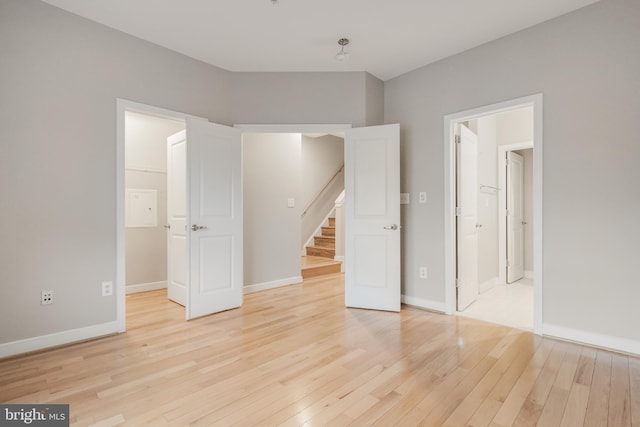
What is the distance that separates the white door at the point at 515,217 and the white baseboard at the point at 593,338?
7.68 feet

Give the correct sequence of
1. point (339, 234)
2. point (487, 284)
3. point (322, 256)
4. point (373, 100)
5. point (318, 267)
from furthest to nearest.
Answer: point (322, 256) < point (339, 234) < point (318, 267) < point (487, 284) < point (373, 100)

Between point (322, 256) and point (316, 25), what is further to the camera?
point (322, 256)

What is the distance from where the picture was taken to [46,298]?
2633 millimetres

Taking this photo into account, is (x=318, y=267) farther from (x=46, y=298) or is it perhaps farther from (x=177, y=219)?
(x=46, y=298)

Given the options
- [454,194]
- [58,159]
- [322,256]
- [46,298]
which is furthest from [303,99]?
[322,256]

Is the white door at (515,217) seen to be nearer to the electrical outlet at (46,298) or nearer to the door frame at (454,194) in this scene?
the door frame at (454,194)

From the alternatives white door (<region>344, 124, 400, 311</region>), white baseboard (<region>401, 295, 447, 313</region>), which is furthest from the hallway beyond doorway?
white door (<region>344, 124, 400, 311</region>)

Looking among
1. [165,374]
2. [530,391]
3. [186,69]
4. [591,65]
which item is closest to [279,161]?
[186,69]

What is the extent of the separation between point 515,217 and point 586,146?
112 inches

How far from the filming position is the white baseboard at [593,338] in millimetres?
2477

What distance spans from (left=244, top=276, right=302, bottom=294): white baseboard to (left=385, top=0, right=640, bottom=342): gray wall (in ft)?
10.6

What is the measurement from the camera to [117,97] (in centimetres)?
301

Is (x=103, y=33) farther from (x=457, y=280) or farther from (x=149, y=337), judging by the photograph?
(x=457, y=280)

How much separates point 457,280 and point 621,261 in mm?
1415
